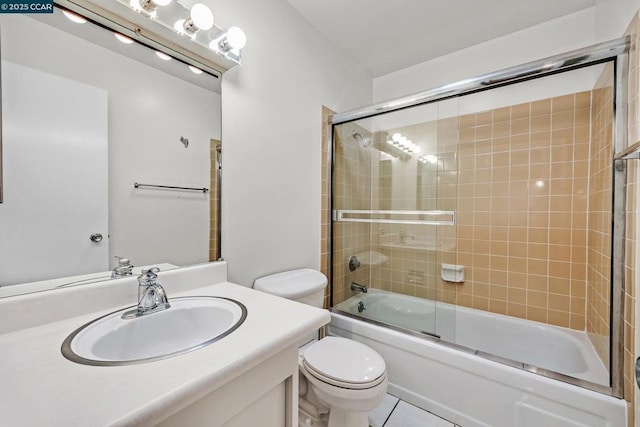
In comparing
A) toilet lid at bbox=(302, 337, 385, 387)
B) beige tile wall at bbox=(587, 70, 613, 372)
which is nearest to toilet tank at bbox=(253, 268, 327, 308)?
toilet lid at bbox=(302, 337, 385, 387)

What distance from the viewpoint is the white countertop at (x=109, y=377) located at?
44 centimetres

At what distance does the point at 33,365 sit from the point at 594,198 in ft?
8.44

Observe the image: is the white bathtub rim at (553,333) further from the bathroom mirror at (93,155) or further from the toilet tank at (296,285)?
the bathroom mirror at (93,155)

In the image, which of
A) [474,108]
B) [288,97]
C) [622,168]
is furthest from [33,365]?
[474,108]

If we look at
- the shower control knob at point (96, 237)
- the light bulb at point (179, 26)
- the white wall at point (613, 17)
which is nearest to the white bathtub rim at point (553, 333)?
the shower control knob at point (96, 237)

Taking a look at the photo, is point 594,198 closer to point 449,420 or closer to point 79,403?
point 449,420

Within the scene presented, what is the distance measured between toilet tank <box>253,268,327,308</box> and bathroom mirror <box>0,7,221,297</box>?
36cm

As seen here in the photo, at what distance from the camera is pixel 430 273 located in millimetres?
1948

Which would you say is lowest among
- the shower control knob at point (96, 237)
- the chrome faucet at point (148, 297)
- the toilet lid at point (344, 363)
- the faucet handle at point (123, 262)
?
the toilet lid at point (344, 363)

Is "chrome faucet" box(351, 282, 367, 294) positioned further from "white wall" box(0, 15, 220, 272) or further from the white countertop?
the white countertop

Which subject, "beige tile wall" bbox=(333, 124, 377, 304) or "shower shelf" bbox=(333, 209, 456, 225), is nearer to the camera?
"shower shelf" bbox=(333, 209, 456, 225)

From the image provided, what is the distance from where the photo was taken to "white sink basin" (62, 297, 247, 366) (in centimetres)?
69

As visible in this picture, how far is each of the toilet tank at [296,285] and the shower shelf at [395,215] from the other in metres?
0.57

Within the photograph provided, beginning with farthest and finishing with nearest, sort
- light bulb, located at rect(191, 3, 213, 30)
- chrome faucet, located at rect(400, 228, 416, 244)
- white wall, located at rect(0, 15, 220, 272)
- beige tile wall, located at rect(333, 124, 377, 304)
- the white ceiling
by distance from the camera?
beige tile wall, located at rect(333, 124, 377, 304) < chrome faucet, located at rect(400, 228, 416, 244) < the white ceiling < light bulb, located at rect(191, 3, 213, 30) < white wall, located at rect(0, 15, 220, 272)
